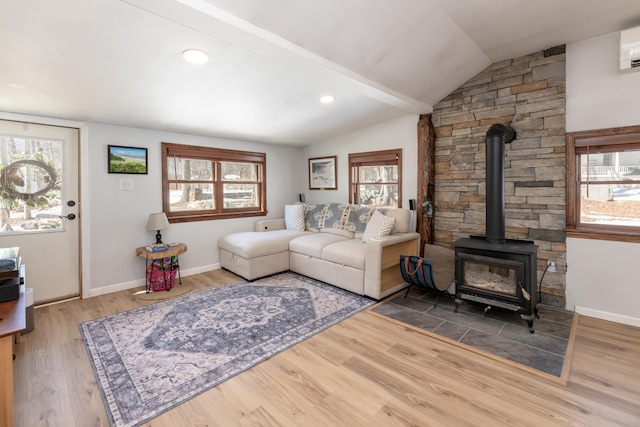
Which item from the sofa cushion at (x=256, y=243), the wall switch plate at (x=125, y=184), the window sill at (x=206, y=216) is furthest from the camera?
the window sill at (x=206, y=216)

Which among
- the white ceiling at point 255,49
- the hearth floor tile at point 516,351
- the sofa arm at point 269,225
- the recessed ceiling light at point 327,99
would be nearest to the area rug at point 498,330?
the hearth floor tile at point 516,351

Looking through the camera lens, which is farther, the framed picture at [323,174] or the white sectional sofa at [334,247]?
the framed picture at [323,174]

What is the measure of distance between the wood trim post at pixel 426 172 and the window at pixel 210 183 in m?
2.66

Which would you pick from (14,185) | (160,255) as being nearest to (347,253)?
(160,255)

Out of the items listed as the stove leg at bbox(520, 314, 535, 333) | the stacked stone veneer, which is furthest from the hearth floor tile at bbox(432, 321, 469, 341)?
the stacked stone veneer

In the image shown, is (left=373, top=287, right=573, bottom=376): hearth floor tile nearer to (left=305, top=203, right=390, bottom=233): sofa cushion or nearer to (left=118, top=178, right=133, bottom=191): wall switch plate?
(left=305, top=203, right=390, bottom=233): sofa cushion

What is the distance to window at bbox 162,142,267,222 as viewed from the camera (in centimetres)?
425

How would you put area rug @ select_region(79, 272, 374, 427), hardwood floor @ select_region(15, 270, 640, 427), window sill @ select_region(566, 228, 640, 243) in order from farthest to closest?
window sill @ select_region(566, 228, 640, 243) → area rug @ select_region(79, 272, 374, 427) → hardwood floor @ select_region(15, 270, 640, 427)

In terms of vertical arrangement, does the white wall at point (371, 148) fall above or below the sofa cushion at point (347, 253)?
above

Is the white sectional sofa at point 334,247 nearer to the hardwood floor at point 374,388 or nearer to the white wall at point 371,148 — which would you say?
the white wall at point 371,148

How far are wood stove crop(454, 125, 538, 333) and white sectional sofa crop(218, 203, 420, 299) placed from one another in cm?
78

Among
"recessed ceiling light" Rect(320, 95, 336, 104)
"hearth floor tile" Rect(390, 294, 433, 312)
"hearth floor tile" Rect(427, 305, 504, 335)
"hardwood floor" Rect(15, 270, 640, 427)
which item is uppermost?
"recessed ceiling light" Rect(320, 95, 336, 104)

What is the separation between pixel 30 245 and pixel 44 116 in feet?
4.52

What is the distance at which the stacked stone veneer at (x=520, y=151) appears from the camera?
2996 mm
